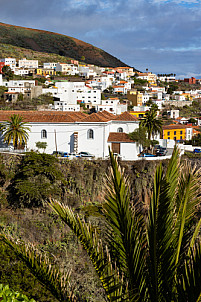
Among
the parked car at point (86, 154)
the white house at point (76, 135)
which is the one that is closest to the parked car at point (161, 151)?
the white house at point (76, 135)

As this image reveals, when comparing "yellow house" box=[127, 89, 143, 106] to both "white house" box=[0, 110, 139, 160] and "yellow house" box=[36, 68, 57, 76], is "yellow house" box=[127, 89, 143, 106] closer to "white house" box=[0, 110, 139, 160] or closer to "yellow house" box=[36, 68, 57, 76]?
"yellow house" box=[36, 68, 57, 76]

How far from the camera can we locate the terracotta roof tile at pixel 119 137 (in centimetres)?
3038

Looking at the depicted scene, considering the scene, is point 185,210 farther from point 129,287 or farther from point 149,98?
point 149,98

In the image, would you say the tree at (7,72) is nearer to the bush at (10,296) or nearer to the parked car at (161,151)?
the parked car at (161,151)

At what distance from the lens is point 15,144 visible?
29359 millimetres

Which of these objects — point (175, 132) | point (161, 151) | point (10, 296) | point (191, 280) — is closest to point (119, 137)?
point (161, 151)

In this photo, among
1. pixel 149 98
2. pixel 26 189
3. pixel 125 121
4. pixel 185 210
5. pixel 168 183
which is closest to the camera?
pixel 168 183

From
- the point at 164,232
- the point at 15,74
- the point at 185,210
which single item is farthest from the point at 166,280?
the point at 15,74

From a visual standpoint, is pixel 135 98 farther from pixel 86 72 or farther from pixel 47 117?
pixel 47 117

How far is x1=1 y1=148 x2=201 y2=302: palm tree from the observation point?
3357 mm

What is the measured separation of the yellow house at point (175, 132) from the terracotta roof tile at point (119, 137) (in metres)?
21.5

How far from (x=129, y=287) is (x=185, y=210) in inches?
40.3

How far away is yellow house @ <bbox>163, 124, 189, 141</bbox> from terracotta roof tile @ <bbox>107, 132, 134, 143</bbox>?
21.5 m

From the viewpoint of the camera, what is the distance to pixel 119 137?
3084cm
